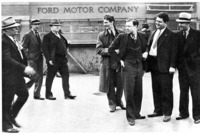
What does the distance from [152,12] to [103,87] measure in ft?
24.7

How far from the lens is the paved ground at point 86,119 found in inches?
214

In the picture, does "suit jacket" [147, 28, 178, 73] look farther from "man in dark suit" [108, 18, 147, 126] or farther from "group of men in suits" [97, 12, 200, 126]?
"man in dark suit" [108, 18, 147, 126]

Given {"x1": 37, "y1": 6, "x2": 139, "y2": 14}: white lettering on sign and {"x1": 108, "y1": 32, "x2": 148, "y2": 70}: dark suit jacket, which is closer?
{"x1": 108, "y1": 32, "x2": 148, "y2": 70}: dark suit jacket

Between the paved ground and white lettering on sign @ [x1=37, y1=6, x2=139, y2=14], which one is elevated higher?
white lettering on sign @ [x1=37, y1=6, x2=139, y2=14]

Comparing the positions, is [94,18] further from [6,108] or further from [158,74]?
[6,108]

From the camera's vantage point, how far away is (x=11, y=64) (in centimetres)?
500

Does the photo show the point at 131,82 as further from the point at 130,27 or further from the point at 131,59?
the point at 130,27

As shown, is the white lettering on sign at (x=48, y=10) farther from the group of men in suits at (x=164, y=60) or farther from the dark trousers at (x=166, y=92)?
the dark trousers at (x=166, y=92)

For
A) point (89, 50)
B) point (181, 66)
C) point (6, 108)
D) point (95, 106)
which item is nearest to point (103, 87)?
point (95, 106)

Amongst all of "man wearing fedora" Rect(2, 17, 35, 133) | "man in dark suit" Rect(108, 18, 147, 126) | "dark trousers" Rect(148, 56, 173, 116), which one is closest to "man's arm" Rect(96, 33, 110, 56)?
"man in dark suit" Rect(108, 18, 147, 126)

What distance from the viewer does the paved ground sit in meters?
5.43

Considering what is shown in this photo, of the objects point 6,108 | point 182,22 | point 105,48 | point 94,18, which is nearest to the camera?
point 6,108

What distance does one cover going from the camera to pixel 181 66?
5.95 m

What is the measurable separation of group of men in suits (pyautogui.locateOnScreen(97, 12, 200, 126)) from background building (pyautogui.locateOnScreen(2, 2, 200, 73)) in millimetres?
7647
